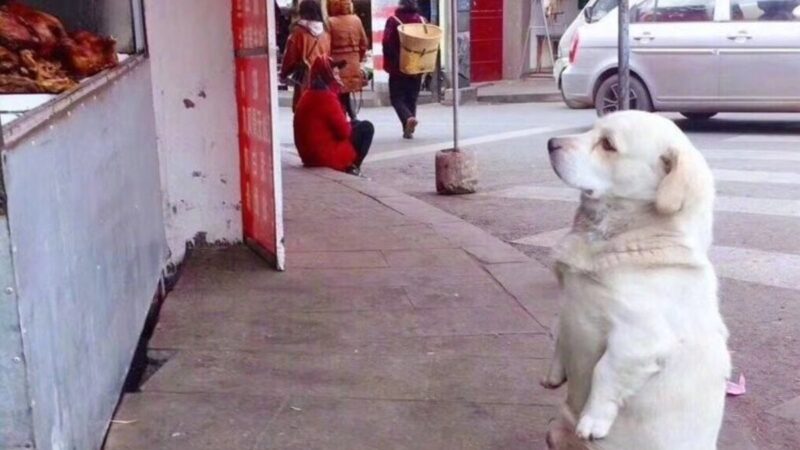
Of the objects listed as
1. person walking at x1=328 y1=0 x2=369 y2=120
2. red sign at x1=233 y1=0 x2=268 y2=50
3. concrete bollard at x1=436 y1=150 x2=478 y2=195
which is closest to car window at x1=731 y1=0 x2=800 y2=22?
person walking at x1=328 y1=0 x2=369 y2=120

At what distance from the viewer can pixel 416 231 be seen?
22.7ft

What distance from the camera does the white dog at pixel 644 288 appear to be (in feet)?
8.87

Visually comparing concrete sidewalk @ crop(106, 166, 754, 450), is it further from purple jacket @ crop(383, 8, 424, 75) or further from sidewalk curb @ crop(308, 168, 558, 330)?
purple jacket @ crop(383, 8, 424, 75)

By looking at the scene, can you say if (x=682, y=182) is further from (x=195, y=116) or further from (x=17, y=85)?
(x=195, y=116)

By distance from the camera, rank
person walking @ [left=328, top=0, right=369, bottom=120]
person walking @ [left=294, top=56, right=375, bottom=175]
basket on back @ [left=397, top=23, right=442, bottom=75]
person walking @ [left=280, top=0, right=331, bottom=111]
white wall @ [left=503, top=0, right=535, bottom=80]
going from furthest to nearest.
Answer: white wall @ [left=503, top=0, right=535, bottom=80] < basket on back @ [left=397, top=23, right=442, bottom=75] < person walking @ [left=328, top=0, right=369, bottom=120] < person walking @ [left=280, top=0, right=331, bottom=111] < person walking @ [left=294, top=56, right=375, bottom=175]

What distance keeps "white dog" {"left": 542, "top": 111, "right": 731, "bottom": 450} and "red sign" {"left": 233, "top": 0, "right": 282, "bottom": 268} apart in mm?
2915

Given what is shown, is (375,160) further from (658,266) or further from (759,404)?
(658,266)

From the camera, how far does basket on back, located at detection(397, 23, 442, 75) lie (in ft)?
41.3

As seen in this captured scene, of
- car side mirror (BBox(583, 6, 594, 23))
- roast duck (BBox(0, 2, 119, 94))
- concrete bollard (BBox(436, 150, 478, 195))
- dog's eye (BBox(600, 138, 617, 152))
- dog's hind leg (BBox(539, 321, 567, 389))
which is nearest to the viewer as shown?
dog's eye (BBox(600, 138, 617, 152))

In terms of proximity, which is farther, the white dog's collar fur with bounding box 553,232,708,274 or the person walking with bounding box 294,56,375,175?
the person walking with bounding box 294,56,375,175

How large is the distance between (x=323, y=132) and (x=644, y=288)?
722cm

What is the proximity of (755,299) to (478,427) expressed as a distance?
9.17 ft

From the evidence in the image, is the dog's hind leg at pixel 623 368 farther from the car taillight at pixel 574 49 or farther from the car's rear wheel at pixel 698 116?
the car's rear wheel at pixel 698 116

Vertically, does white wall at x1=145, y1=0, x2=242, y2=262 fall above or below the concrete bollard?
above
